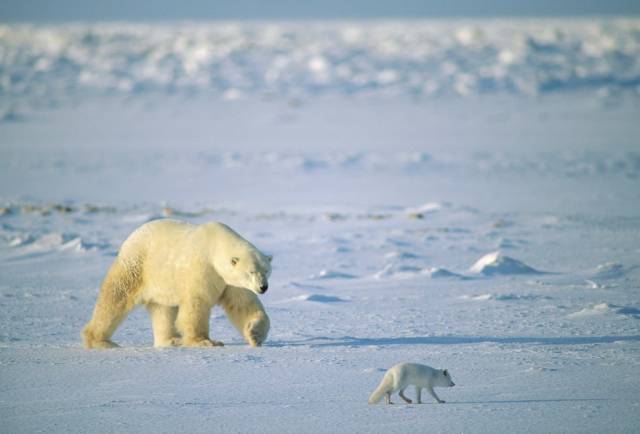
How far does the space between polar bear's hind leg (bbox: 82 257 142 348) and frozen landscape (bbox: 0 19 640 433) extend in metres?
0.18

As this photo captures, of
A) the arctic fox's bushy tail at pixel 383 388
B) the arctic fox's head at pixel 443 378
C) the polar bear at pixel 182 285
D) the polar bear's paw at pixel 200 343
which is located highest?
the polar bear at pixel 182 285

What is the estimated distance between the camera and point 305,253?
26.2ft

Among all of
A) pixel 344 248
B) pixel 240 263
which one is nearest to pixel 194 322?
pixel 240 263

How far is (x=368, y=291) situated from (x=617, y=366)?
2.45 m

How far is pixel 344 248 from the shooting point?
8.11 metres

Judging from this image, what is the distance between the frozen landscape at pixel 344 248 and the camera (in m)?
3.82

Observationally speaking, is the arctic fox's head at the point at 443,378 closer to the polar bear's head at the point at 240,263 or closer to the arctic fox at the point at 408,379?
the arctic fox at the point at 408,379

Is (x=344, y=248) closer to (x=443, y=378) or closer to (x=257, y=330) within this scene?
(x=257, y=330)

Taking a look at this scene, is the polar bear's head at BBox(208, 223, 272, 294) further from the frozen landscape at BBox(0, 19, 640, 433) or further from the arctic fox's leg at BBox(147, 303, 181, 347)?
the arctic fox's leg at BBox(147, 303, 181, 347)

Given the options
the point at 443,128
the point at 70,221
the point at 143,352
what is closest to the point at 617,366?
the point at 143,352

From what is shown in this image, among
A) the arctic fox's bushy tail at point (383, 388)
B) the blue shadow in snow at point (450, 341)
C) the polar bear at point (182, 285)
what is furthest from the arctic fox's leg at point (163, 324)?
the arctic fox's bushy tail at point (383, 388)

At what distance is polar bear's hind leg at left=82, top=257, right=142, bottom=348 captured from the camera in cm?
487

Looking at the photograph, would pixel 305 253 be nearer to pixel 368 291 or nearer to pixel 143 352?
pixel 368 291

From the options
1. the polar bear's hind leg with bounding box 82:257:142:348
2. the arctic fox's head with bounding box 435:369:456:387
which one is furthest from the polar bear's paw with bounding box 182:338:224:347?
the arctic fox's head with bounding box 435:369:456:387
